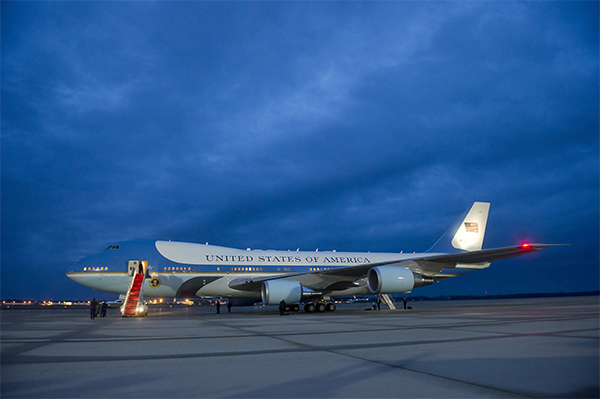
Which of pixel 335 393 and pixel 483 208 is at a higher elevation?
pixel 483 208

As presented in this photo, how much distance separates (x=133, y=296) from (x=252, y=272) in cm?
641

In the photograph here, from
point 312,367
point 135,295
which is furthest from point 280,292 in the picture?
point 312,367

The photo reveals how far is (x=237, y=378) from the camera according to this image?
4.64 m

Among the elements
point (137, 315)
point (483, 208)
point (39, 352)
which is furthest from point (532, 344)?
point (483, 208)

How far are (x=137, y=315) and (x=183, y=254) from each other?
3875mm

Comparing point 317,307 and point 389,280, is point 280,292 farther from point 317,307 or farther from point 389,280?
point 389,280

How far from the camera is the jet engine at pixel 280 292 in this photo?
61.9 ft

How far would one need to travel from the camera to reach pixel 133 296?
19.5 meters

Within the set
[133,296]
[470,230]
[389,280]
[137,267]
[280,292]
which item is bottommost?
[133,296]

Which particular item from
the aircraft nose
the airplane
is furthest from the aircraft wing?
the aircraft nose

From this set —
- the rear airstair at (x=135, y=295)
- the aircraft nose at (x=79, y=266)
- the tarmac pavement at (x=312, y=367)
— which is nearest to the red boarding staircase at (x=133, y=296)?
the rear airstair at (x=135, y=295)

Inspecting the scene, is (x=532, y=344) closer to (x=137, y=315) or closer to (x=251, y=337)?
(x=251, y=337)

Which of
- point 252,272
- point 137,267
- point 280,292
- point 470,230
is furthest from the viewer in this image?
point 470,230

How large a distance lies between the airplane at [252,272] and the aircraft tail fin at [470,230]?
119 inches
